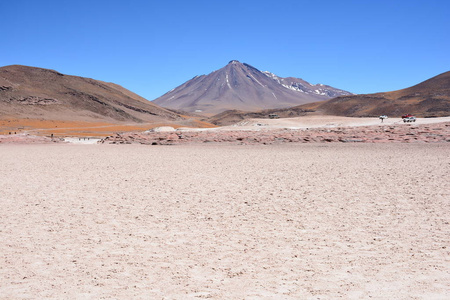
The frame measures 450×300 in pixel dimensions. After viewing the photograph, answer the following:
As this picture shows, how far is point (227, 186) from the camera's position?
9.29m

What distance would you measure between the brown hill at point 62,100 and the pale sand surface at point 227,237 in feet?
201

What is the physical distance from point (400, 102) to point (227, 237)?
98873mm

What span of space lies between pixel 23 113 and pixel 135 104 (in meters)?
34.3

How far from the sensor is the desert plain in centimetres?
386

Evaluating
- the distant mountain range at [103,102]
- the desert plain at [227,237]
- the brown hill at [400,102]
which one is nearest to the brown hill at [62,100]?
the distant mountain range at [103,102]

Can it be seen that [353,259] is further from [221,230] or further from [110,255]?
[110,255]

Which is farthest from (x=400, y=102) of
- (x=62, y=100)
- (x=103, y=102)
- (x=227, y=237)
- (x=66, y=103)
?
(x=227, y=237)

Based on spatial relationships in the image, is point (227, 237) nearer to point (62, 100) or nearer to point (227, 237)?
point (227, 237)

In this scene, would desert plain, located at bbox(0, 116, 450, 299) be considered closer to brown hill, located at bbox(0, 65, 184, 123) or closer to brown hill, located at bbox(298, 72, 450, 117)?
brown hill, located at bbox(0, 65, 184, 123)

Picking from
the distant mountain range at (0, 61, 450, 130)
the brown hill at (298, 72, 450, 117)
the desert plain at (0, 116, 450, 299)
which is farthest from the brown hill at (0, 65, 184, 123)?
the desert plain at (0, 116, 450, 299)

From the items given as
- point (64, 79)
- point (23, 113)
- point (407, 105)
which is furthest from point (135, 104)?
point (407, 105)

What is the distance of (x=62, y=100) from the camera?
79188mm

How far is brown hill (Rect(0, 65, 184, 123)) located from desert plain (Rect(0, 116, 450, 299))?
61.2 m

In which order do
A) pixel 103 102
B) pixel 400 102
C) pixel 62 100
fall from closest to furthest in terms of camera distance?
pixel 62 100, pixel 103 102, pixel 400 102
